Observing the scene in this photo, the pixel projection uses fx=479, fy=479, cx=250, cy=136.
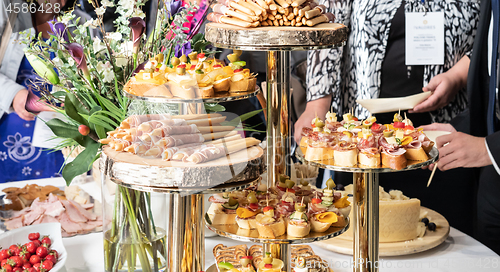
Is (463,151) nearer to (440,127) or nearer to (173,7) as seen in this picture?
(440,127)

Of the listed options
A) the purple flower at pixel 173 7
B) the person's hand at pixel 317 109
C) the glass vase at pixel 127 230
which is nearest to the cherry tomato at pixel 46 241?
the glass vase at pixel 127 230

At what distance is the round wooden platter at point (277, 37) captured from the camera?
3.28ft

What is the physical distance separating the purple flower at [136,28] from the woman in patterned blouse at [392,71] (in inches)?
38.6

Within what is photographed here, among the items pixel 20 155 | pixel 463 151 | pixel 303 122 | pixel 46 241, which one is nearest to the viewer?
pixel 46 241

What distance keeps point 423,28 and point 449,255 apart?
1.05 m

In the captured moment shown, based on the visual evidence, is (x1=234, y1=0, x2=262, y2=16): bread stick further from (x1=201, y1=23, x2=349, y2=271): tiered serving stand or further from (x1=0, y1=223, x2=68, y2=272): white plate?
(x1=0, y1=223, x2=68, y2=272): white plate

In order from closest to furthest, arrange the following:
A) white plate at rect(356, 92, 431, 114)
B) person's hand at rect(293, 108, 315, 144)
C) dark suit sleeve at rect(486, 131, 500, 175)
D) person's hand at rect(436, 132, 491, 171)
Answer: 1. white plate at rect(356, 92, 431, 114)
2. dark suit sleeve at rect(486, 131, 500, 175)
3. person's hand at rect(436, 132, 491, 171)
4. person's hand at rect(293, 108, 315, 144)

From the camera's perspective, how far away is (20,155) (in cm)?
271

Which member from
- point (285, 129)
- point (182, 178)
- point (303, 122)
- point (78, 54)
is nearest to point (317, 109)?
point (303, 122)

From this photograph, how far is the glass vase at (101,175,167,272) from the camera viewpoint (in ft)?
3.71

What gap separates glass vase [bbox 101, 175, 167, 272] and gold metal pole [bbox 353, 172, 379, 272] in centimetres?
48

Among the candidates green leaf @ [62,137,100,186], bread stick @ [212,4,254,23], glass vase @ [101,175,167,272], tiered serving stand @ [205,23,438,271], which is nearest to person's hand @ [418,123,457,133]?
tiered serving stand @ [205,23,438,271]

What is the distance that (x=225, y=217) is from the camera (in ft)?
3.36

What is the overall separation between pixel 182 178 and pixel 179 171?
0.5 inches
